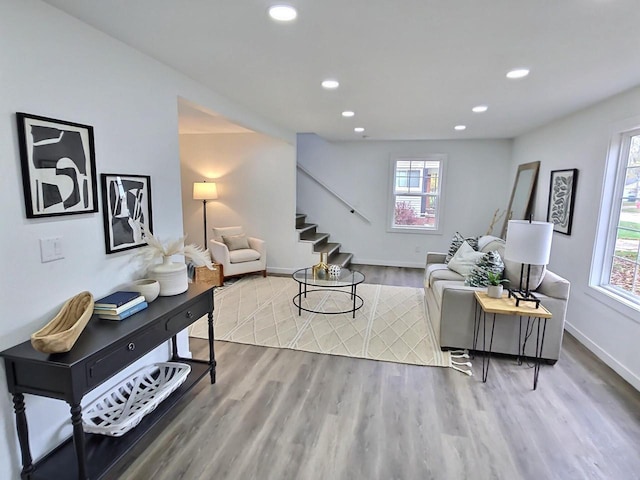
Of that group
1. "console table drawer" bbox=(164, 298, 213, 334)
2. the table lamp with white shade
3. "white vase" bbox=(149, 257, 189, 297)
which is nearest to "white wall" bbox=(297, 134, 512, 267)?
the table lamp with white shade

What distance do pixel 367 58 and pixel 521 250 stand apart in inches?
72.3

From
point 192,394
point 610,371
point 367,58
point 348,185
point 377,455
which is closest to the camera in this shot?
point 377,455

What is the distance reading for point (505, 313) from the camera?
2.71 m

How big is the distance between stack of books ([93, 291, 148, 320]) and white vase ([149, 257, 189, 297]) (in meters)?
0.24

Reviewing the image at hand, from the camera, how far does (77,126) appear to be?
6.14 feet

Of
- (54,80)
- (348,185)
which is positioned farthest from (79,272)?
(348,185)

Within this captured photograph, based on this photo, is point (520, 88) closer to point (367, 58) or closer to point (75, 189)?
point (367, 58)

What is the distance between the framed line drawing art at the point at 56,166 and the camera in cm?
162

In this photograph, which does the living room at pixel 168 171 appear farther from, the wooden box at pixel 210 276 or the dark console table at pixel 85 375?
the wooden box at pixel 210 276

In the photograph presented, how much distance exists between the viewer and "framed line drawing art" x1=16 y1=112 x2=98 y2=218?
1621 millimetres

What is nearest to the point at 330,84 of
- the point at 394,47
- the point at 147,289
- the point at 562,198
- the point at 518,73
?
the point at 394,47

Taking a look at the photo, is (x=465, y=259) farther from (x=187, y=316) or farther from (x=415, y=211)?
(x=187, y=316)

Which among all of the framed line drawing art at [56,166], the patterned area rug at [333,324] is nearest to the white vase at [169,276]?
the framed line drawing art at [56,166]

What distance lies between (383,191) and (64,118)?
5475mm
